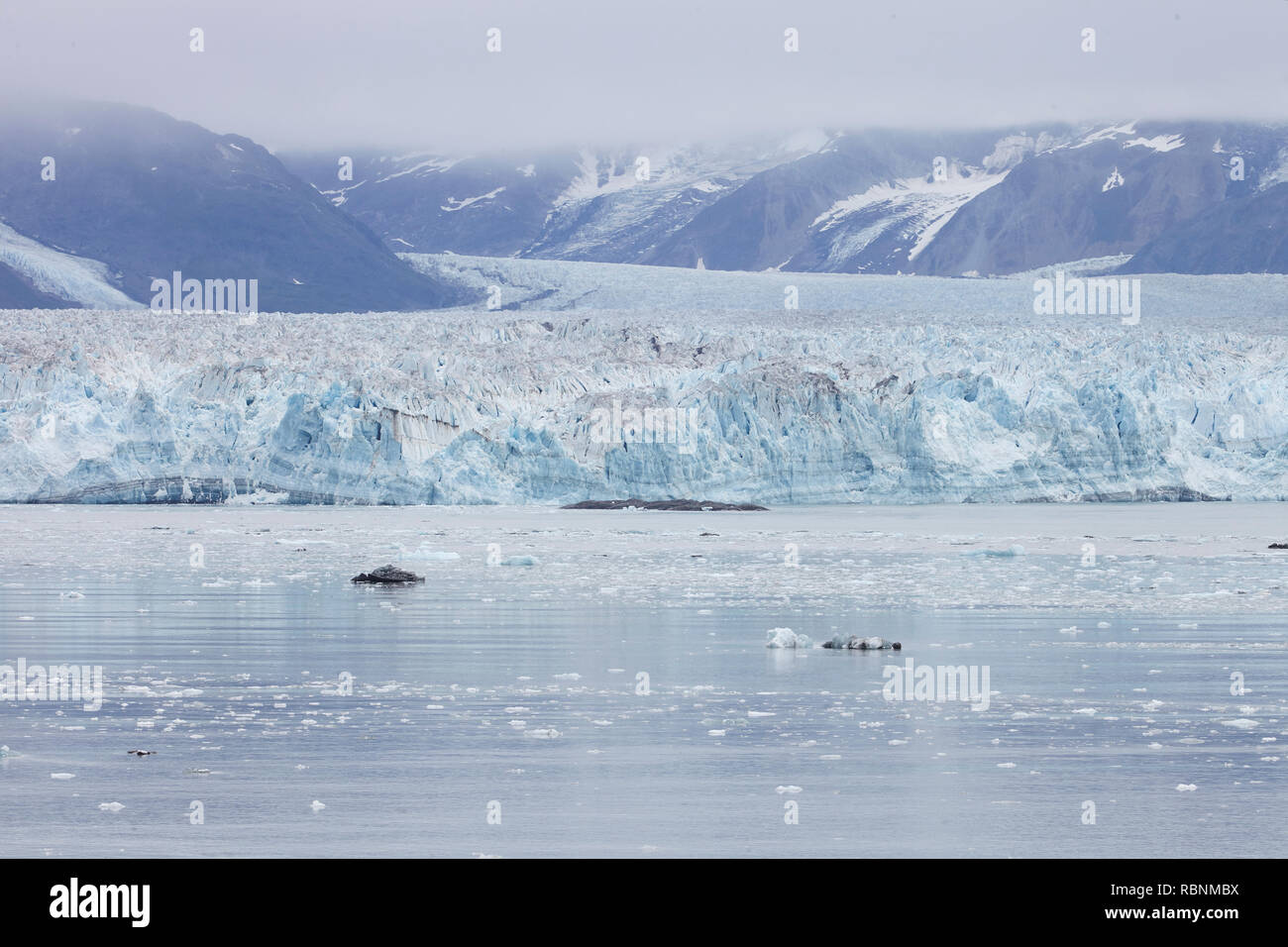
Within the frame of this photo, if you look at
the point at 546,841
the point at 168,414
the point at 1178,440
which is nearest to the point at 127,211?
the point at 168,414

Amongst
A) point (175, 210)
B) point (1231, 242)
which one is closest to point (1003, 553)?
point (1231, 242)

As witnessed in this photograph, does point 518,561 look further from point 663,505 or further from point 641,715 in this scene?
point 663,505

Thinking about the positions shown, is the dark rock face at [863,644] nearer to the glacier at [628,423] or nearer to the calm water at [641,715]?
the calm water at [641,715]

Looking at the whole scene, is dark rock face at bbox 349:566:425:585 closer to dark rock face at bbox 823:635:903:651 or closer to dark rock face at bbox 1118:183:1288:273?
dark rock face at bbox 823:635:903:651
